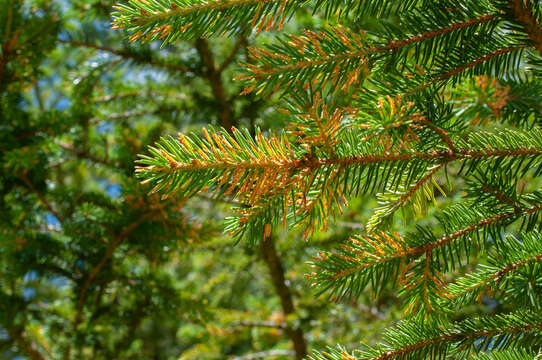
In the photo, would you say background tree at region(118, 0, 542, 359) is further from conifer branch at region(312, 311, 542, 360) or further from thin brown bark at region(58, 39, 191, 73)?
thin brown bark at region(58, 39, 191, 73)

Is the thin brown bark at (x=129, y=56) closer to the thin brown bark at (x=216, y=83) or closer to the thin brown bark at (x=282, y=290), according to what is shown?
the thin brown bark at (x=216, y=83)

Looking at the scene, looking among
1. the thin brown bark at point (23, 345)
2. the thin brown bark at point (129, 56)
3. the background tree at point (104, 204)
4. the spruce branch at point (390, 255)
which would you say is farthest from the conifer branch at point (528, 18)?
the thin brown bark at point (23, 345)

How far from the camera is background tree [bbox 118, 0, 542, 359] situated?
564 millimetres

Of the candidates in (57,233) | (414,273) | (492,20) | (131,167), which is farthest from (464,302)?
(57,233)

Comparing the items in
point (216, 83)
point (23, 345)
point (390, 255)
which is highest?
point (216, 83)

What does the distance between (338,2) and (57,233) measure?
1.31 m

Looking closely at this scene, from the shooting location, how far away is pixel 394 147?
609 millimetres

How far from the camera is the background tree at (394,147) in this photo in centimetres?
56

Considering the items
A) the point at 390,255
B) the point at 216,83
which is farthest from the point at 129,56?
the point at 390,255

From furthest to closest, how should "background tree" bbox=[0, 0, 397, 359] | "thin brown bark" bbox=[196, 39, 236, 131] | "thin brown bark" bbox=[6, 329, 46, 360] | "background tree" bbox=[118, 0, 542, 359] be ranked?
"thin brown bark" bbox=[196, 39, 236, 131] → "thin brown bark" bbox=[6, 329, 46, 360] → "background tree" bbox=[0, 0, 397, 359] → "background tree" bbox=[118, 0, 542, 359]

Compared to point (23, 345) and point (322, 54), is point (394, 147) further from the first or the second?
point (23, 345)

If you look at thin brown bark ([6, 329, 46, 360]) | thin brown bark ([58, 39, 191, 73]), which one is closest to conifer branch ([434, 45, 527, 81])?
thin brown bark ([58, 39, 191, 73])

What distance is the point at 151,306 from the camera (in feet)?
5.23

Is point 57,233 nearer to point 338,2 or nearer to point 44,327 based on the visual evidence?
point 44,327
